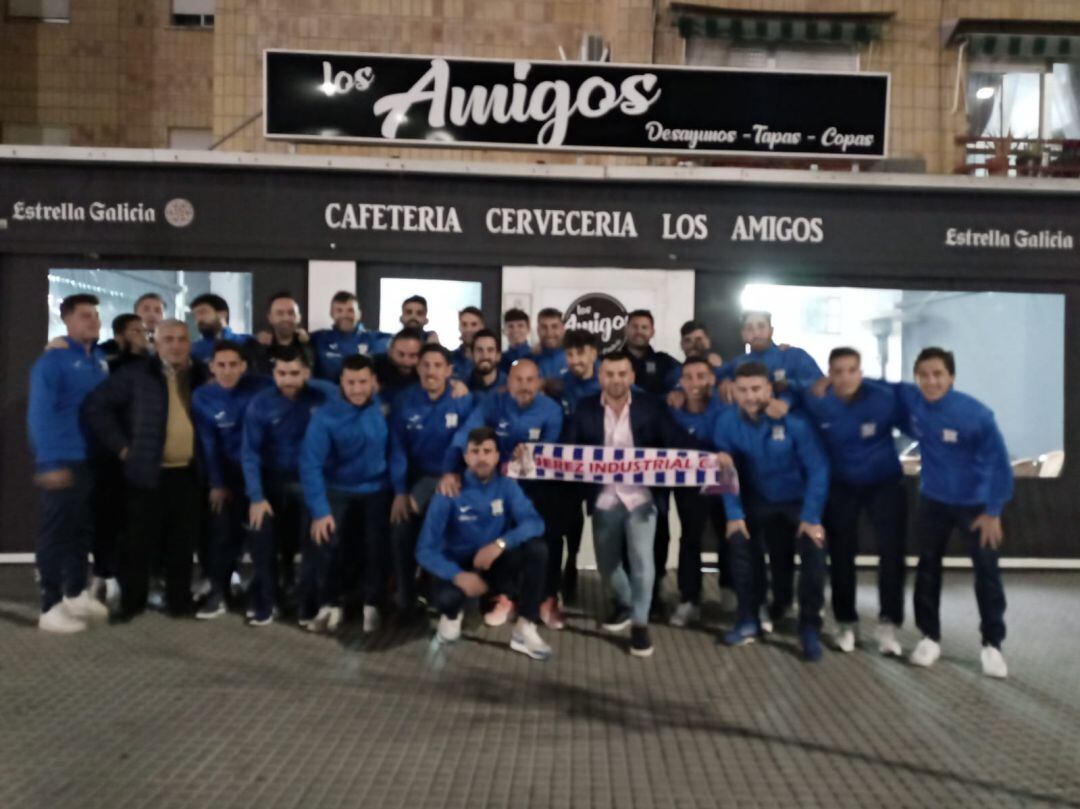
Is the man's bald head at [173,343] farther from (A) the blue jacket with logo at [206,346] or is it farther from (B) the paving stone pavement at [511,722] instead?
(B) the paving stone pavement at [511,722]

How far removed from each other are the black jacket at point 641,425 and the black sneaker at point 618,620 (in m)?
0.81

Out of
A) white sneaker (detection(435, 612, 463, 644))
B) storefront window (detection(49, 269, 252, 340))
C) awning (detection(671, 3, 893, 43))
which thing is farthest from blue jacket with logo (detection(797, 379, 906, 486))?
awning (detection(671, 3, 893, 43))

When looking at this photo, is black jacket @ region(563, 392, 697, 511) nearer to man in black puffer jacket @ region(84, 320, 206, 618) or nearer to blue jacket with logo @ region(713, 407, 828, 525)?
blue jacket with logo @ region(713, 407, 828, 525)

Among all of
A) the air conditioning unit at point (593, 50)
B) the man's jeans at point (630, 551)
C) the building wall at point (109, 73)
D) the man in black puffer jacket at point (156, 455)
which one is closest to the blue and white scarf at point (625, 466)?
the man's jeans at point (630, 551)

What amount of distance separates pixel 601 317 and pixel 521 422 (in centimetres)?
250

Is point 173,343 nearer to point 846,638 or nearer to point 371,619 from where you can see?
point 371,619

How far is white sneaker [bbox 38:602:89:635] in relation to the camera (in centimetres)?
673

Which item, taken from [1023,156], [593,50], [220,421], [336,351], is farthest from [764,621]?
[1023,156]

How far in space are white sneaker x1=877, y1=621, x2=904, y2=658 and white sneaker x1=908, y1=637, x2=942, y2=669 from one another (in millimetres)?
140

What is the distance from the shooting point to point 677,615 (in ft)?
23.7

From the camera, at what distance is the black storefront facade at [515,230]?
897 centimetres

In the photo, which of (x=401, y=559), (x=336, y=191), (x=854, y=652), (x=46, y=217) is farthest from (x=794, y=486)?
(x=46, y=217)

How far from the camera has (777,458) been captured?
658 cm

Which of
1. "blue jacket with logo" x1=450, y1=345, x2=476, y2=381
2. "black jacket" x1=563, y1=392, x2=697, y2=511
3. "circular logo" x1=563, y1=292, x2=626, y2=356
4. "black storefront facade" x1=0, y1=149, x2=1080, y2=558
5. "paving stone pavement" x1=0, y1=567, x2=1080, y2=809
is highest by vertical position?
"black storefront facade" x1=0, y1=149, x2=1080, y2=558
